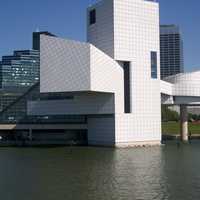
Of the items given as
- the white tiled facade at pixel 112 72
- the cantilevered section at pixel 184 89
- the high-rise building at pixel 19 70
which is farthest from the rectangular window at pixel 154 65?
the high-rise building at pixel 19 70

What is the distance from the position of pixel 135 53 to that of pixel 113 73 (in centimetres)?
491

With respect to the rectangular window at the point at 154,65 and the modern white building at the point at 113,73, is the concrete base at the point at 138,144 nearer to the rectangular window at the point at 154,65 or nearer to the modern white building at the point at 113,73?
the modern white building at the point at 113,73

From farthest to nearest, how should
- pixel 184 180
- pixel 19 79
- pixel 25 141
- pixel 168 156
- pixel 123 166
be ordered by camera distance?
pixel 19 79 → pixel 25 141 → pixel 168 156 → pixel 123 166 → pixel 184 180

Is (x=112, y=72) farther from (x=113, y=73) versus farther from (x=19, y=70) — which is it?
(x=19, y=70)

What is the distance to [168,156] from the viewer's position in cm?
4578

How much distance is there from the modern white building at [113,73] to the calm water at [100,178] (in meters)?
16.3

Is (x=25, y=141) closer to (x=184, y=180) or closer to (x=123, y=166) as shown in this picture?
(x=123, y=166)

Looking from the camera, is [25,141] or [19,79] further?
[19,79]

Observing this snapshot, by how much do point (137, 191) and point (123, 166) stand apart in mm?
11395

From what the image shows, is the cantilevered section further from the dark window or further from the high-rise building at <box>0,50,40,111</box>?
the high-rise building at <box>0,50,40,111</box>

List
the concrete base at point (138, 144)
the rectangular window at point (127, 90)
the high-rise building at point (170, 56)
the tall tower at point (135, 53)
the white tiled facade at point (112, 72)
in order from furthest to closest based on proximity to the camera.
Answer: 1. the high-rise building at point (170, 56)
2. the rectangular window at point (127, 90)
3. the tall tower at point (135, 53)
4. the concrete base at point (138, 144)
5. the white tiled facade at point (112, 72)

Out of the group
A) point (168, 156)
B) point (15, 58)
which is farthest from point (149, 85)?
point (15, 58)

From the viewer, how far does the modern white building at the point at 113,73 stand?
2286 inches

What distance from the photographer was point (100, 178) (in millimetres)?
30781
